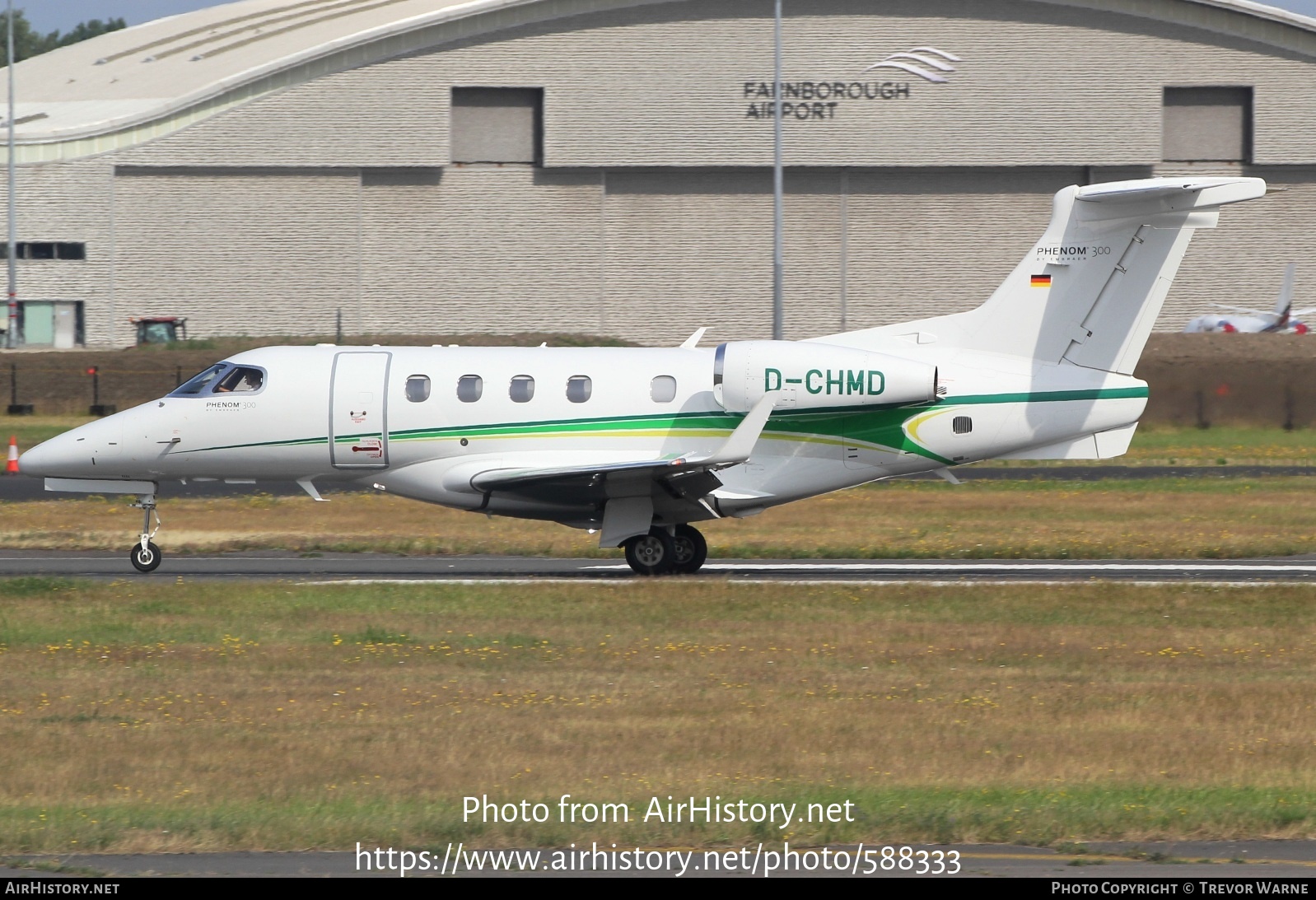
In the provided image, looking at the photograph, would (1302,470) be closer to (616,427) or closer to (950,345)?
(950,345)

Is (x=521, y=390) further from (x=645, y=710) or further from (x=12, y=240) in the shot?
(x=12, y=240)

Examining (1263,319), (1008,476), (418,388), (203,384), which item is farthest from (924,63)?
(203,384)

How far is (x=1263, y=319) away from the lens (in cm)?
5797

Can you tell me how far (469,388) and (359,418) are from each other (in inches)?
57.1

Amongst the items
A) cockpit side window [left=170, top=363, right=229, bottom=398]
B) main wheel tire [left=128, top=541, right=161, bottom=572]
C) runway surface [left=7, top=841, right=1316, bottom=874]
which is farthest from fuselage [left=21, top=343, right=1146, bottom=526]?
runway surface [left=7, top=841, right=1316, bottom=874]

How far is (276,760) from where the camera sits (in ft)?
34.5

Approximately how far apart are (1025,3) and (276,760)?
55217 mm

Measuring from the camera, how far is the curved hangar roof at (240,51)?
59.0m

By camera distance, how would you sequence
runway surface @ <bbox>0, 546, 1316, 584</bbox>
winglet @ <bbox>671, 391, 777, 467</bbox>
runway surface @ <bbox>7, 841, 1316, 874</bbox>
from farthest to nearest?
runway surface @ <bbox>0, 546, 1316, 584</bbox> < winglet @ <bbox>671, 391, 777, 467</bbox> < runway surface @ <bbox>7, 841, 1316, 874</bbox>

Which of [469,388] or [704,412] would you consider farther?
[469,388]

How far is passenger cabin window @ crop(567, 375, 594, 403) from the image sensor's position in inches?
774

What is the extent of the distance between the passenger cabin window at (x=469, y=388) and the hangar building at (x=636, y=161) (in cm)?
4078

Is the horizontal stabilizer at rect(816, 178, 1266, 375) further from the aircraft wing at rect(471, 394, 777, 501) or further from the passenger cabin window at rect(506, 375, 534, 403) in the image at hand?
the passenger cabin window at rect(506, 375, 534, 403)

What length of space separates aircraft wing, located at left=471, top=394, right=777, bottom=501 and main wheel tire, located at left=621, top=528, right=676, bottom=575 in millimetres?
754
